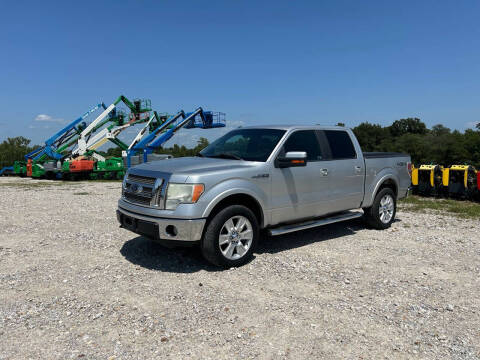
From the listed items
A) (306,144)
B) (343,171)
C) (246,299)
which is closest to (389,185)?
(343,171)

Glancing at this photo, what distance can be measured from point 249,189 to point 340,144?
7.68ft

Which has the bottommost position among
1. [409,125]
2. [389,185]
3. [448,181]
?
[448,181]

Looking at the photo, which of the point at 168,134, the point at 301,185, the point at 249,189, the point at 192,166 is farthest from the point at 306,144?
the point at 168,134

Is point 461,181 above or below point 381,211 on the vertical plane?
above

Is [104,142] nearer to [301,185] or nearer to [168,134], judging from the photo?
[168,134]

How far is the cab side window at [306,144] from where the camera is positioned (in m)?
5.66

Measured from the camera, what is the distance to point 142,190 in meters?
4.86

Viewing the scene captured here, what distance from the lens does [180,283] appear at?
14.5 feet

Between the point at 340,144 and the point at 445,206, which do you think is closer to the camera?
the point at 340,144

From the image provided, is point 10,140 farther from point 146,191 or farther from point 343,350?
point 343,350

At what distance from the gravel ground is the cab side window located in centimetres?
151

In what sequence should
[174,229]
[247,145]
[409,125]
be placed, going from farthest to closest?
[409,125] → [247,145] → [174,229]

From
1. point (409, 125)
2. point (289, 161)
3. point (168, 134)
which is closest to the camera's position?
point (289, 161)

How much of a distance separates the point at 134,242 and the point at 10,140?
1278 inches
